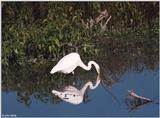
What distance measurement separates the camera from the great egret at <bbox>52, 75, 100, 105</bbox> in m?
4.36

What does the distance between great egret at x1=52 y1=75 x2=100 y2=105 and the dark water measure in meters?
0.02

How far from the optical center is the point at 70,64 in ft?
14.2

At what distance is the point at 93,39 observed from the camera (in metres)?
4.37

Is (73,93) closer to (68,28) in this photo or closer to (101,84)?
(101,84)

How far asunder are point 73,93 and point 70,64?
126 mm

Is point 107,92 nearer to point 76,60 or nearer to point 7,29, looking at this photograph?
point 76,60

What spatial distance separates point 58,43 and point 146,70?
1.26ft

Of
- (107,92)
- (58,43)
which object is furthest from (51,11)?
(107,92)

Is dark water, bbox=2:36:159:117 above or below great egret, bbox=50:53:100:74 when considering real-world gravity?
below

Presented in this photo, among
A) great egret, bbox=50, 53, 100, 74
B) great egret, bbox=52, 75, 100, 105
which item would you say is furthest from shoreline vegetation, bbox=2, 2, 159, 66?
great egret, bbox=52, 75, 100, 105

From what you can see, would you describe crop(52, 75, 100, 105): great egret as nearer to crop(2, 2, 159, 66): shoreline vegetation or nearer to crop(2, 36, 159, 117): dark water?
crop(2, 36, 159, 117): dark water

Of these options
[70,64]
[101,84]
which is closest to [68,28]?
[70,64]

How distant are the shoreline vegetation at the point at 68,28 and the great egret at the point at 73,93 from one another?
0.13 metres

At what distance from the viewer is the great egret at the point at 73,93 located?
14.3ft
